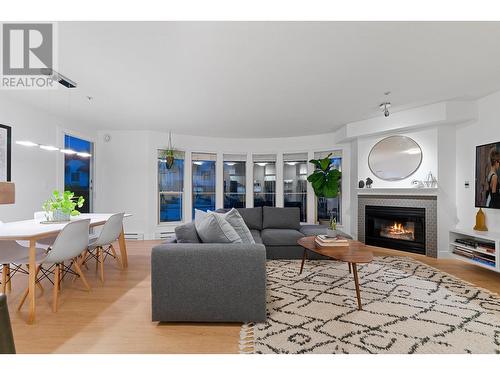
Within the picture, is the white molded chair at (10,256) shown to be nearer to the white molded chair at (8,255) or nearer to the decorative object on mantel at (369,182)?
the white molded chair at (8,255)

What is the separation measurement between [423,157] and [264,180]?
Result: 3431 mm

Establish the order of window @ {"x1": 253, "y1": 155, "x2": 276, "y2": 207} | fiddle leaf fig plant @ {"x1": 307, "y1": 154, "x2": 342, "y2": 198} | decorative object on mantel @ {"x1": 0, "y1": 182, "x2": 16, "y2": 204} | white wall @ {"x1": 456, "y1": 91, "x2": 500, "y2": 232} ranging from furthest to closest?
1. window @ {"x1": 253, "y1": 155, "x2": 276, "y2": 207}
2. fiddle leaf fig plant @ {"x1": 307, "y1": 154, "x2": 342, "y2": 198}
3. white wall @ {"x1": 456, "y1": 91, "x2": 500, "y2": 232}
4. decorative object on mantel @ {"x1": 0, "y1": 182, "x2": 16, "y2": 204}

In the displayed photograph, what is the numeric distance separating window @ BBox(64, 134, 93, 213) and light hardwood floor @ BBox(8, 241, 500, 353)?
2554 mm

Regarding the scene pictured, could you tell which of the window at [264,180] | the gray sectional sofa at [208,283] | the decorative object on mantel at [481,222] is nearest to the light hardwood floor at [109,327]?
the gray sectional sofa at [208,283]

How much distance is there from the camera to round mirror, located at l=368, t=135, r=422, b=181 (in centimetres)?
441

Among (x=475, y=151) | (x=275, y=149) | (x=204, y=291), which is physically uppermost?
(x=275, y=149)

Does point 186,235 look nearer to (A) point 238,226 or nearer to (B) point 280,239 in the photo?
(A) point 238,226

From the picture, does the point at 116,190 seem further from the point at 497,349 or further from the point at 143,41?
the point at 497,349

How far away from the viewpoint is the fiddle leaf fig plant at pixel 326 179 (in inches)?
213

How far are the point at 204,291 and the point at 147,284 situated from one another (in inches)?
52.2

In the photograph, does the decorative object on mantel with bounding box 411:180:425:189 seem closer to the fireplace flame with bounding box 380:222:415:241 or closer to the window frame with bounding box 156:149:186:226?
the fireplace flame with bounding box 380:222:415:241

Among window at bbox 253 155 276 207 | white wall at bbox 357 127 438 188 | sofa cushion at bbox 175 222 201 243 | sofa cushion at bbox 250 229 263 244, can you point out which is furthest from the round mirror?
sofa cushion at bbox 175 222 201 243
